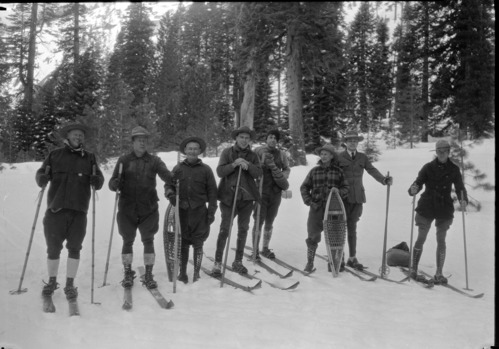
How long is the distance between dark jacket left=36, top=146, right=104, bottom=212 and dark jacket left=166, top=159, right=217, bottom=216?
3.21 ft

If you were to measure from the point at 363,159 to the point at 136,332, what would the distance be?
158 inches

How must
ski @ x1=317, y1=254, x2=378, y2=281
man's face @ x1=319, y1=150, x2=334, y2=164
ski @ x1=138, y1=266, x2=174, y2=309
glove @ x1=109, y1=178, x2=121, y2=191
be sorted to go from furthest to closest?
1. man's face @ x1=319, y1=150, x2=334, y2=164
2. ski @ x1=317, y1=254, x2=378, y2=281
3. glove @ x1=109, y1=178, x2=121, y2=191
4. ski @ x1=138, y1=266, x2=174, y2=309

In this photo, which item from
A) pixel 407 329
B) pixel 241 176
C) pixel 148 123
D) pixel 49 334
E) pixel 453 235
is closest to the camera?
pixel 49 334

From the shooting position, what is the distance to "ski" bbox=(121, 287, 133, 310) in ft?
13.3

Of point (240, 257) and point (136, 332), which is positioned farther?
point (240, 257)

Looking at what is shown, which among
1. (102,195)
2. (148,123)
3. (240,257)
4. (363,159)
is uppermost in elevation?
(148,123)

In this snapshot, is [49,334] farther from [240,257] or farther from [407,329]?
[407,329]

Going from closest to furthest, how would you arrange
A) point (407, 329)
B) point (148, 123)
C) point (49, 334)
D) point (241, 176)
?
point (49, 334) → point (407, 329) → point (241, 176) → point (148, 123)

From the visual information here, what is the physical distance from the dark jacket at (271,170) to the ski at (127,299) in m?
2.51

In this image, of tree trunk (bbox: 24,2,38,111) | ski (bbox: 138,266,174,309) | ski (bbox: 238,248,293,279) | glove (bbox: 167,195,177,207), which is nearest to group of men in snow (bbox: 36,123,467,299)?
glove (bbox: 167,195,177,207)

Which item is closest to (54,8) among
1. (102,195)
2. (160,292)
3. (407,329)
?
(160,292)

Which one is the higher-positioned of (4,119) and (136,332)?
(4,119)

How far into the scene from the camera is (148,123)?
236 inches

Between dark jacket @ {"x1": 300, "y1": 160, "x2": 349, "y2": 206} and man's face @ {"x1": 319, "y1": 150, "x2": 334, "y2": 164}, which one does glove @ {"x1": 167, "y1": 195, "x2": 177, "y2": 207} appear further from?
man's face @ {"x1": 319, "y1": 150, "x2": 334, "y2": 164}
